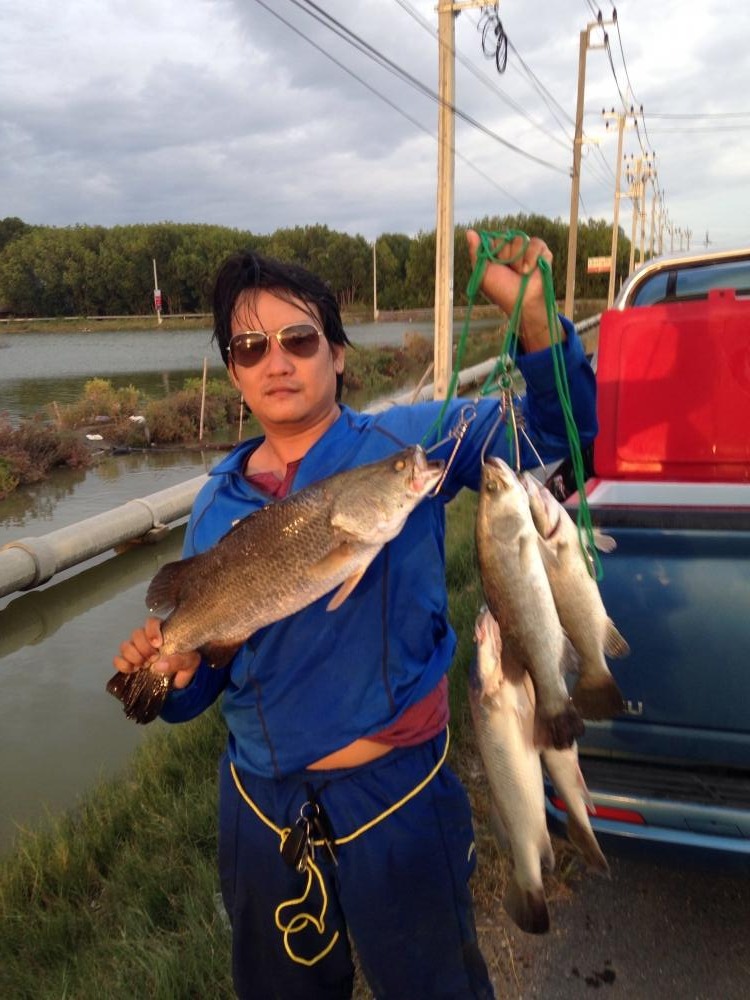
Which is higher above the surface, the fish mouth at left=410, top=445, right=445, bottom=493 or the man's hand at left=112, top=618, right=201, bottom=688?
the fish mouth at left=410, top=445, right=445, bottom=493

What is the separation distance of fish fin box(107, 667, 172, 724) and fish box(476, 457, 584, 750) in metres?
1.07

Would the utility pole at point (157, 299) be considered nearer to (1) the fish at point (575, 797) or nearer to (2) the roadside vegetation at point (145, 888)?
(2) the roadside vegetation at point (145, 888)

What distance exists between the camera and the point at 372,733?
2090mm

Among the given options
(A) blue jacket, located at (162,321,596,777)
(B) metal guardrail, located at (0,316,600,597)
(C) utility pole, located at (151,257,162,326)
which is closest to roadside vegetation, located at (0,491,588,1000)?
(A) blue jacket, located at (162,321,596,777)

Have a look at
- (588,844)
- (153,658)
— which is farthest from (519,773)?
(153,658)

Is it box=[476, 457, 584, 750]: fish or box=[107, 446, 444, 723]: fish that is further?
box=[107, 446, 444, 723]: fish

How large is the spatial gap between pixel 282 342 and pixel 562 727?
1.36 m

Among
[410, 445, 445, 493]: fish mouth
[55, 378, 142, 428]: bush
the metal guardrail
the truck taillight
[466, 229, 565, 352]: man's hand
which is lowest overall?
the metal guardrail

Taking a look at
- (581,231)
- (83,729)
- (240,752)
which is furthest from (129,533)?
(581,231)

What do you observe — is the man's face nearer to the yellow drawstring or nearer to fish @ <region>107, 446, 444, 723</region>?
fish @ <region>107, 446, 444, 723</region>

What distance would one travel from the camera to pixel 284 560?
2018mm

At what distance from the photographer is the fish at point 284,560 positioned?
75.4 inches

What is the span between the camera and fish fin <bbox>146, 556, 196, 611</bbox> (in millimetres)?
2246

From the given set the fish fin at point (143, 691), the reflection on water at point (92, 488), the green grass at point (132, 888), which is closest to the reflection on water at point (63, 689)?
the green grass at point (132, 888)
